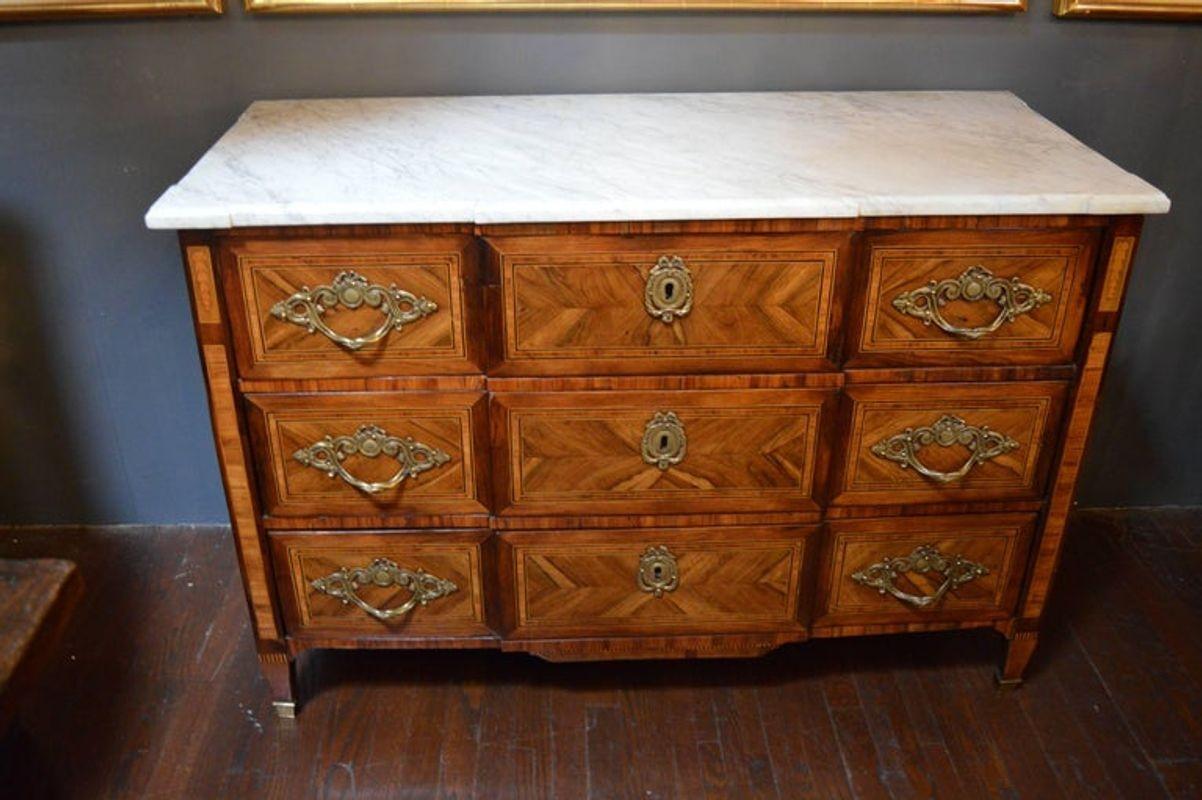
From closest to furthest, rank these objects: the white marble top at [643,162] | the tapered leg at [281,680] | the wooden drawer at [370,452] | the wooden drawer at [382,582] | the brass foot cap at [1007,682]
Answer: the white marble top at [643,162]
the wooden drawer at [370,452]
the wooden drawer at [382,582]
the tapered leg at [281,680]
the brass foot cap at [1007,682]

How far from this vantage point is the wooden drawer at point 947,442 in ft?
5.23

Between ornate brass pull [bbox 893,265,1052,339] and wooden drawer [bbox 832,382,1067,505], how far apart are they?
0.10 metres

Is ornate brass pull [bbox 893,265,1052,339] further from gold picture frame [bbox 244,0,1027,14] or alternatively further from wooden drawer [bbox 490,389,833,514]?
gold picture frame [bbox 244,0,1027,14]

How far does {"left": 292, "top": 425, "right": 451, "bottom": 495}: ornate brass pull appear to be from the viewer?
1.59m

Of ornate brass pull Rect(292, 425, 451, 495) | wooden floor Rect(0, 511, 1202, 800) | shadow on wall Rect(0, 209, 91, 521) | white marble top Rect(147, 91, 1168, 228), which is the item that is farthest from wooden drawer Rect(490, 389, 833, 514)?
shadow on wall Rect(0, 209, 91, 521)

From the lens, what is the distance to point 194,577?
7.20ft

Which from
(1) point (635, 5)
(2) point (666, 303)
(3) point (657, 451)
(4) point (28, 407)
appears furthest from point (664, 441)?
(4) point (28, 407)

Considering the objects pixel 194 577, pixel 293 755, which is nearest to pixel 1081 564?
pixel 293 755

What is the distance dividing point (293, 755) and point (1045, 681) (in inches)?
51.8

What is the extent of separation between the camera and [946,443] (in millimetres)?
1627

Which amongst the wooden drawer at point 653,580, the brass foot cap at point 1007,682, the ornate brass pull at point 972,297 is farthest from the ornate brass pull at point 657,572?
the brass foot cap at point 1007,682

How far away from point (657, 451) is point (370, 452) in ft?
1.38

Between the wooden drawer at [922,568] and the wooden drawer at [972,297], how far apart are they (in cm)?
30

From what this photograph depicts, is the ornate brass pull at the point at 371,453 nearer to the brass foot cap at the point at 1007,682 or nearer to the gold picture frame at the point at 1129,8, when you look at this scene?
the brass foot cap at the point at 1007,682
